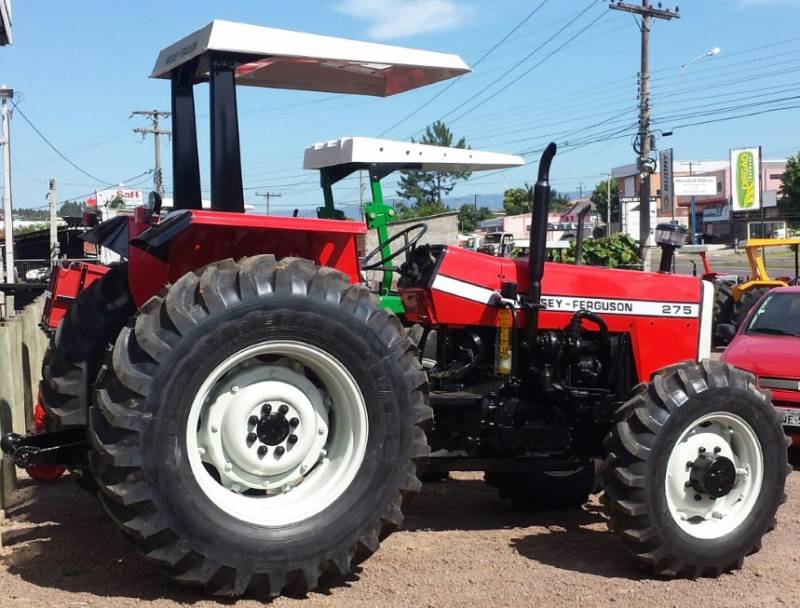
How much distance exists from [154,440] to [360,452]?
93cm

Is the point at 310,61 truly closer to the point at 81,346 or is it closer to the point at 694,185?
the point at 81,346

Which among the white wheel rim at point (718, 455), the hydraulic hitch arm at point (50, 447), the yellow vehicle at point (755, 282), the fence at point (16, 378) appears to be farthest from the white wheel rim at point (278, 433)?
the yellow vehicle at point (755, 282)

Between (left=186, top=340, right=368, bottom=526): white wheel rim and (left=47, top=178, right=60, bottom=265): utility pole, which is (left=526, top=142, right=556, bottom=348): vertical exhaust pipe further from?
(left=47, top=178, right=60, bottom=265): utility pole

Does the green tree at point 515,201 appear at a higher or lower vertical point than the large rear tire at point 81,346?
higher

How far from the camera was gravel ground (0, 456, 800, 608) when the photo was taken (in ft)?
13.4

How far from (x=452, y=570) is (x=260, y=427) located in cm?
125

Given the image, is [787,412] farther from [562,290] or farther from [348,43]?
[348,43]

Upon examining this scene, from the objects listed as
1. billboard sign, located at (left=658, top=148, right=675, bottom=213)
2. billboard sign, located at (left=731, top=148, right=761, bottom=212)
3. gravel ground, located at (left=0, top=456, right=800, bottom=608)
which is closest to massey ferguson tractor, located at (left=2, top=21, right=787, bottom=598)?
gravel ground, located at (left=0, top=456, right=800, bottom=608)

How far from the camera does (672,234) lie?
5.41 m

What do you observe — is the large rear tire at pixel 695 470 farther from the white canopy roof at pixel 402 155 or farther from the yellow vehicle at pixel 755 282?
the yellow vehicle at pixel 755 282

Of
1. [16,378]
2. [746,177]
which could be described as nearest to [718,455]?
[16,378]

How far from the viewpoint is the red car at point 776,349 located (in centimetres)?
799

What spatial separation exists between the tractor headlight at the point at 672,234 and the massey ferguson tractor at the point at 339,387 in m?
0.23

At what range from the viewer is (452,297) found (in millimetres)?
4984
